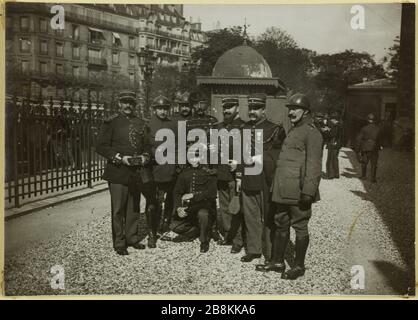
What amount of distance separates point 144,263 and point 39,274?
4.45 ft

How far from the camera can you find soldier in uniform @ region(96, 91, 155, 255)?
209 inches

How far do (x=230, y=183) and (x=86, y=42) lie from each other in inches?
132

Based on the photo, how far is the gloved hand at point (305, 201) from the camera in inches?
176

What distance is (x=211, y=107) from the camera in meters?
6.64

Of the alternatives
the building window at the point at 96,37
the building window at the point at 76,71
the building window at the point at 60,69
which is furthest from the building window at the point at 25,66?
the building window at the point at 96,37

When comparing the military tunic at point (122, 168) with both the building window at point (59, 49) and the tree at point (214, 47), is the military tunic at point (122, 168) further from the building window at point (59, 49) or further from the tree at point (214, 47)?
the tree at point (214, 47)

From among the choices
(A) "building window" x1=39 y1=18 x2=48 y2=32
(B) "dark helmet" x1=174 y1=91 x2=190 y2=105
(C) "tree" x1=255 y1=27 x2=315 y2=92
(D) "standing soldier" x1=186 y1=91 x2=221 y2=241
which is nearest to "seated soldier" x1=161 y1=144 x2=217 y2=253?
(D) "standing soldier" x1=186 y1=91 x2=221 y2=241

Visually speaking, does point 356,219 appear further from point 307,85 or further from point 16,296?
point 16,296

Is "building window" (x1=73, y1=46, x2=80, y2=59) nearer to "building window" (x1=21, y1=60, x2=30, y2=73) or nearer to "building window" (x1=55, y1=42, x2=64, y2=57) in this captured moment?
"building window" (x1=55, y1=42, x2=64, y2=57)

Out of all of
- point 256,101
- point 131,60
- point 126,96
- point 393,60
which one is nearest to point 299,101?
point 256,101

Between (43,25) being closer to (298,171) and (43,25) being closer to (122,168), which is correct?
(122,168)

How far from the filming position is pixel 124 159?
5.23 meters

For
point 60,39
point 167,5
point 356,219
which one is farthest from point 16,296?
point 356,219

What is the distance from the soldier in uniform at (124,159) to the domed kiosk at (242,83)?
5.30 ft
